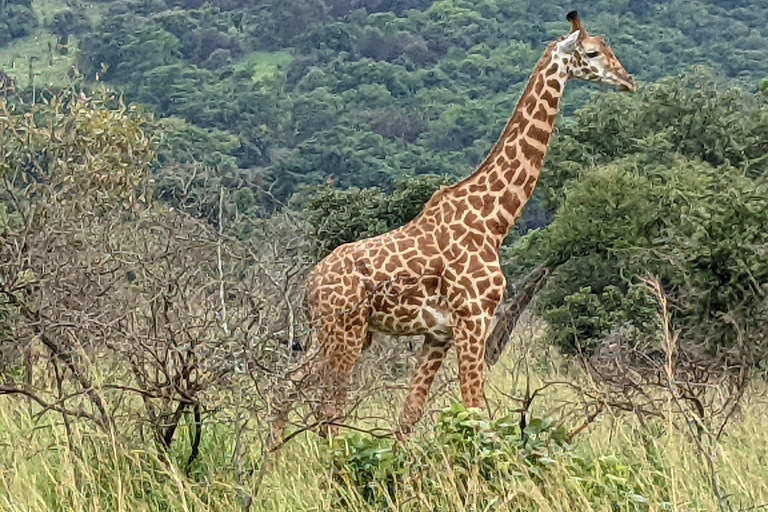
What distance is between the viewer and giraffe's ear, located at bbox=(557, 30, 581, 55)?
6.35 metres

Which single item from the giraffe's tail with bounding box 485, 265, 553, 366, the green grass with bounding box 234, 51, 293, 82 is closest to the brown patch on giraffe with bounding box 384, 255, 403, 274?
the giraffe's tail with bounding box 485, 265, 553, 366

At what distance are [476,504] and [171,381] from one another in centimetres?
125

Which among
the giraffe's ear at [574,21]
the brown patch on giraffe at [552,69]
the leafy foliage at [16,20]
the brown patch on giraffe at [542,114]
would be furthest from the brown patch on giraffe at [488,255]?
the leafy foliage at [16,20]

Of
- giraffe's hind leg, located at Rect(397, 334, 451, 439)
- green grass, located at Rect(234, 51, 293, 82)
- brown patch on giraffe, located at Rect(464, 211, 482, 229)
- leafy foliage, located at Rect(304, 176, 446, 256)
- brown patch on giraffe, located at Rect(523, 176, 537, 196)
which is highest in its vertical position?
brown patch on giraffe, located at Rect(523, 176, 537, 196)

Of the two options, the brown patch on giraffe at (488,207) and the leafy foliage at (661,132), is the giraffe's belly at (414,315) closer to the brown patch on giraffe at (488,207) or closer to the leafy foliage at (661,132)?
the brown patch on giraffe at (488,207)

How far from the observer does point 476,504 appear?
440 centimetres

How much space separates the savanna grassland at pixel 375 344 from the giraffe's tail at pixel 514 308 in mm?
39

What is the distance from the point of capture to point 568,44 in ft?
20.9

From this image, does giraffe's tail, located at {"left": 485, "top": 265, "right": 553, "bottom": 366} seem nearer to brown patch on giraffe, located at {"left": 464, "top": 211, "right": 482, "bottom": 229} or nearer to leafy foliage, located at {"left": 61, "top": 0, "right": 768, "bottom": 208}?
brown patch on giraffe, located at {"left": 464, "top": 211, "right": 482, "bottom": 229}

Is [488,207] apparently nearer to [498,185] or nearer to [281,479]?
[498,185]

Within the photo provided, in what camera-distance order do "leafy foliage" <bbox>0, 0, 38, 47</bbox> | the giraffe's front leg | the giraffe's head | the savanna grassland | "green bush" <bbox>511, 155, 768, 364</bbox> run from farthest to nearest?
"leafy foliage" <bbox>0, 0, 38, 47</bbox>, "green bush" <bbox>511, 155, 768, 364</bbox>, the giraffe's head, the giraffe's front leg, the savanna grassland

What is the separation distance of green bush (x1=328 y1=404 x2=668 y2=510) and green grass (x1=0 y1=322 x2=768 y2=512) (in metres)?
0.02

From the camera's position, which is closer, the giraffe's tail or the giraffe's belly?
the giraffe's belly

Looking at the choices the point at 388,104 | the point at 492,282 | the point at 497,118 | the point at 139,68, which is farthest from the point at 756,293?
the point at 139,68
